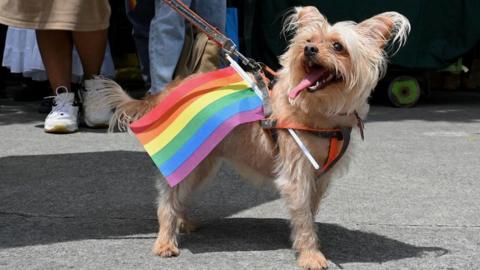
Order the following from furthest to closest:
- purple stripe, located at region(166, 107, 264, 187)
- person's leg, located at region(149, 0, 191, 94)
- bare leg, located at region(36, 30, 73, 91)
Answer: bare leg, located at region(36, 30, 73, 91)
person's leg, located at region(149, 0, 191, 94)
purple stripe, located at region(166, 107, 264, 187)

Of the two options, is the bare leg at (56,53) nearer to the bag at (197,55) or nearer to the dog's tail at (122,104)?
the bag at (197,55)

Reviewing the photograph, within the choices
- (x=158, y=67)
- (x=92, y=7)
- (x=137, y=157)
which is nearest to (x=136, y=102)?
(x=158, y=67)

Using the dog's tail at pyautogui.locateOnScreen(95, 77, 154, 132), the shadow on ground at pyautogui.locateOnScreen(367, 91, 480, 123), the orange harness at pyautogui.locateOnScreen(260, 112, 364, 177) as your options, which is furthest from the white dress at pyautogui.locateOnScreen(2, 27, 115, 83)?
the orange harness at pyautogui.locateOnScreen(260, 112, 364, 177)

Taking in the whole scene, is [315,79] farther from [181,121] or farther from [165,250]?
[165,250]

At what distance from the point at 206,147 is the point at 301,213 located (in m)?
0.49

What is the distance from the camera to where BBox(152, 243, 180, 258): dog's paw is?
2.75 m

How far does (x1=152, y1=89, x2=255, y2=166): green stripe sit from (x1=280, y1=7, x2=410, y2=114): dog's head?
1.00 ft

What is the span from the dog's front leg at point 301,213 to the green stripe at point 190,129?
409mm

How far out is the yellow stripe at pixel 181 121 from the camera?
2793 millimetres

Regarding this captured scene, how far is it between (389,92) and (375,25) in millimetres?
4975

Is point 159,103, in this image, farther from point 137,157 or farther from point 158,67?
point 137,157

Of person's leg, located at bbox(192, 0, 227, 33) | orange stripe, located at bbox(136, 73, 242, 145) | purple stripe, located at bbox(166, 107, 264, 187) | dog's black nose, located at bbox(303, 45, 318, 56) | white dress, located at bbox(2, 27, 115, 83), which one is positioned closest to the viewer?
dog's black nose, located at bbox(303, 45, 318, 56)

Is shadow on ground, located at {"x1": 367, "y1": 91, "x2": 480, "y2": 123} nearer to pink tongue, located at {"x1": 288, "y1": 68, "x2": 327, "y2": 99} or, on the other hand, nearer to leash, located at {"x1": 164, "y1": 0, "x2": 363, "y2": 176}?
leash, located at {"x1": 164, "y1": 0, "x2": 363, "y2": 176}

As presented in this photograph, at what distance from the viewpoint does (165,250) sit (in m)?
2.75
